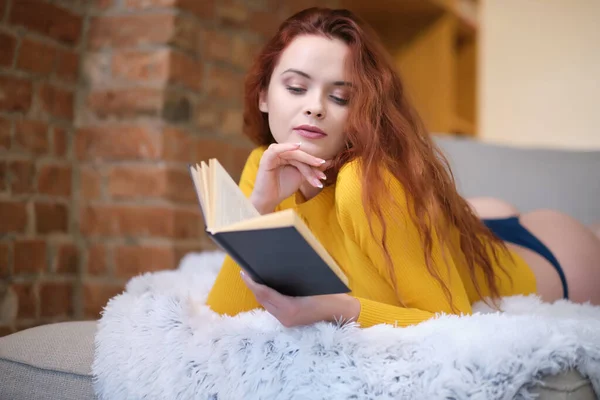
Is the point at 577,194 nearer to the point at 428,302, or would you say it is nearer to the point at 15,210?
the point at 428,302

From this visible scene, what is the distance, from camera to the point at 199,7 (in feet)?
6.01

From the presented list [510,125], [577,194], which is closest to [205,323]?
[577,194]

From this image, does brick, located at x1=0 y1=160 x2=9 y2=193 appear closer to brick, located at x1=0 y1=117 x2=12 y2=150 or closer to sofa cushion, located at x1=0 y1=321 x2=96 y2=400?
brick, located at x1=0 y1=117 x2=12 y2=150

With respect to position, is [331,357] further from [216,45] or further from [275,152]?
[216,45]

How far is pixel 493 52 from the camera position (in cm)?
354

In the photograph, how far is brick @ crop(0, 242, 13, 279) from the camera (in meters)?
1.52

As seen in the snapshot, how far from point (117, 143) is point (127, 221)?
224mm

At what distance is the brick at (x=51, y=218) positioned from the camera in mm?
1646

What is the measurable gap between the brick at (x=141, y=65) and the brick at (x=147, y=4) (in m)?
0.13

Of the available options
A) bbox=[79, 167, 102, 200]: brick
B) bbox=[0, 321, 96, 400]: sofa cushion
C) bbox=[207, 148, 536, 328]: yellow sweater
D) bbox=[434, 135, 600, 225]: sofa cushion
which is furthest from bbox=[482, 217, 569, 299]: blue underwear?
bbox=[79, 167, 102, 200]: brick

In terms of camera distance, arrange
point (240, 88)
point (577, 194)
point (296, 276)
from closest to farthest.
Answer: point (296, 276), point (577, 194), point (240, 88)

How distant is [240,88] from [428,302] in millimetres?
1271

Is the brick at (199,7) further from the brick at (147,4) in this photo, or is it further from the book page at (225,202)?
the book page at (225,202)

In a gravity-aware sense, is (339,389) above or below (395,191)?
below
